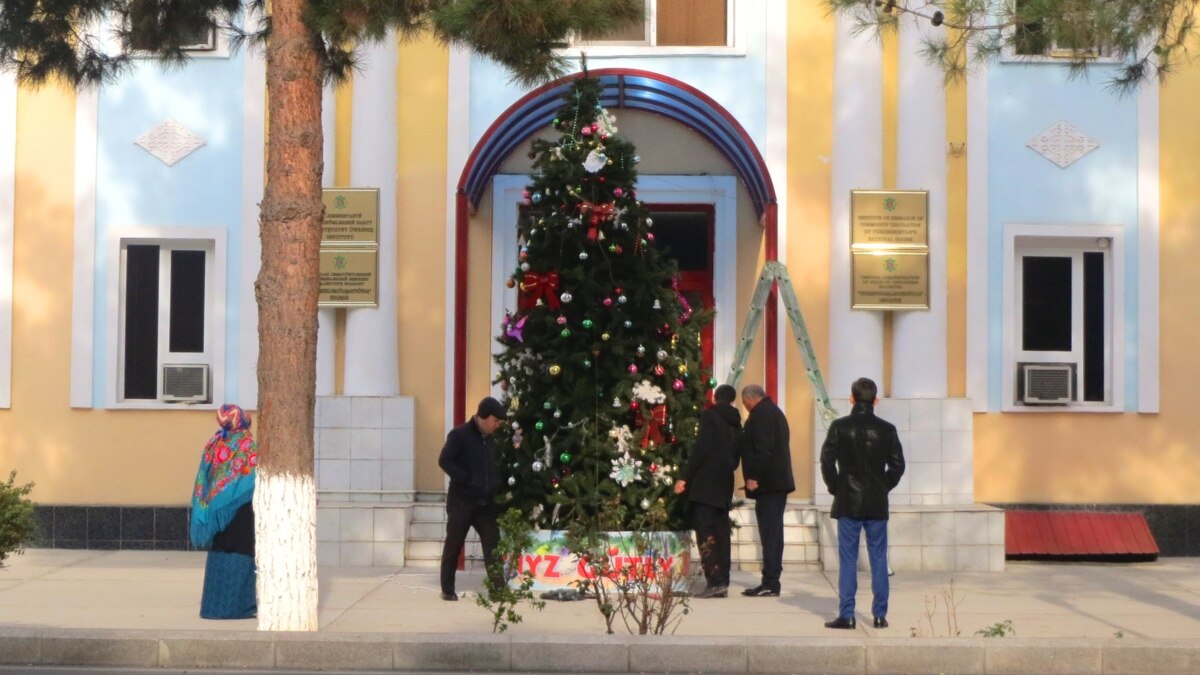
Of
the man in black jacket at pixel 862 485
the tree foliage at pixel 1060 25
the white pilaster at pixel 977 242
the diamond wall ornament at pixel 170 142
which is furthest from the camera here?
the diamond wall ornament at pixel 170 142

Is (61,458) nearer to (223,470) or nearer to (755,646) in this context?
(223,470)

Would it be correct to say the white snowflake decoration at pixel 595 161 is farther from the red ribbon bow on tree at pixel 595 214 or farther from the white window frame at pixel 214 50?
the white window frame at pixel 214 50

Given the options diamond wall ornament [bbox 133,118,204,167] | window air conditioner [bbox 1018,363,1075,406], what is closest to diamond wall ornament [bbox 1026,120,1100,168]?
window air conditioner [bbox 1018,363,1075,406]

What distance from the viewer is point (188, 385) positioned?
14750mm

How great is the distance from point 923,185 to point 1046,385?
2.29 metres

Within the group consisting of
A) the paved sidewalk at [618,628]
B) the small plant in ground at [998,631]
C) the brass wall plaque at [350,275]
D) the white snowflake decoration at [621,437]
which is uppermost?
the brass wall plaque at [350,275]

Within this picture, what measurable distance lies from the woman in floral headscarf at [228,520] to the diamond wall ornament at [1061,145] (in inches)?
321

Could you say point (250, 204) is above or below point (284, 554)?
above

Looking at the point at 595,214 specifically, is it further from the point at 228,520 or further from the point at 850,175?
the point at 228,520

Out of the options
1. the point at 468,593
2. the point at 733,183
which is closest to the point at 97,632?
the point at 468,593

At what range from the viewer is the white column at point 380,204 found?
14250 millimetres

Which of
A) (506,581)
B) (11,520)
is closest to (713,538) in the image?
(506,581)

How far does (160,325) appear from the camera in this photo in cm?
1495

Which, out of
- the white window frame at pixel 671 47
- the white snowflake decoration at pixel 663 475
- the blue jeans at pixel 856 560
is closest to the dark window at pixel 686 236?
the white window frame at pixel 671 47
